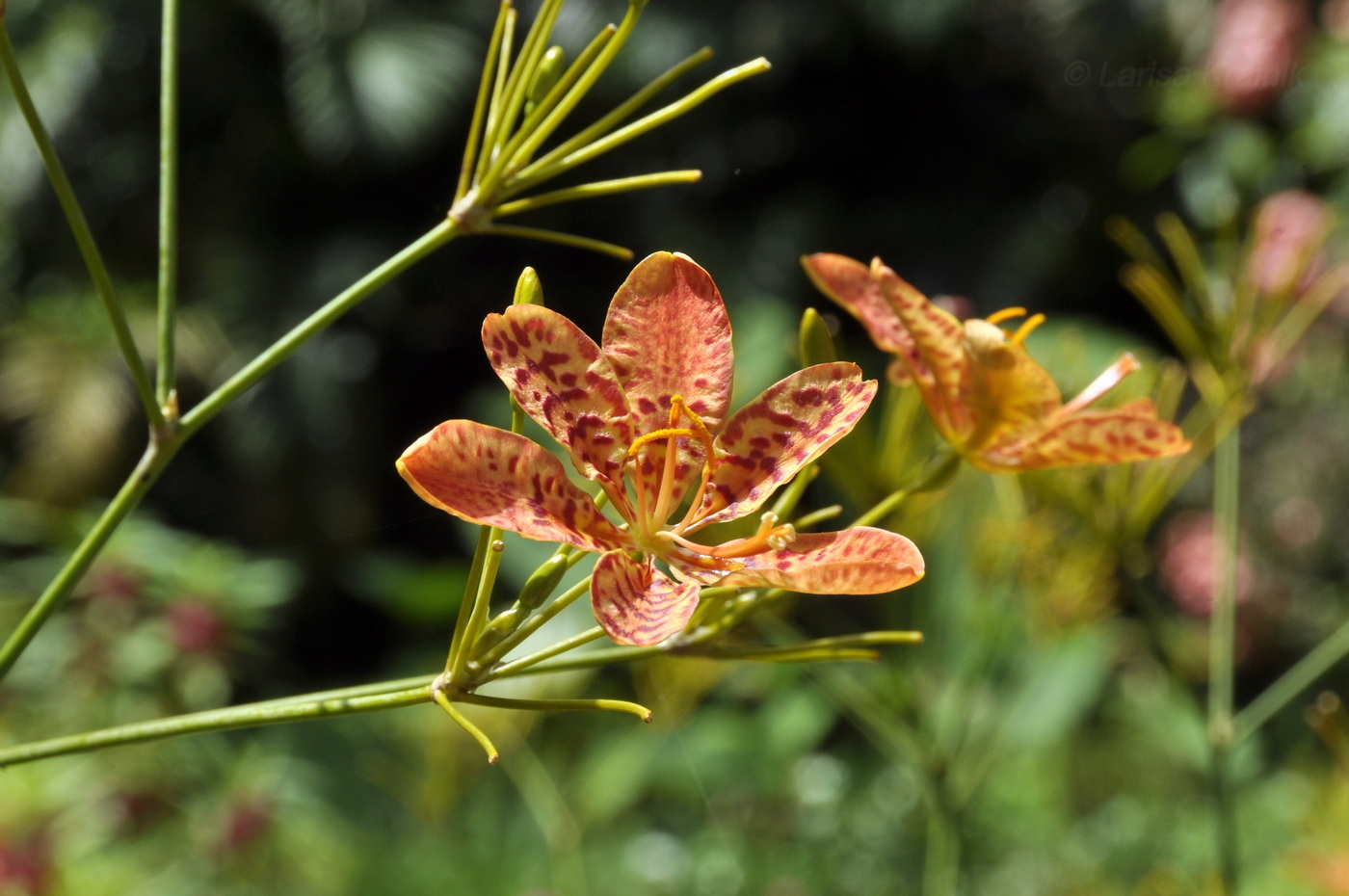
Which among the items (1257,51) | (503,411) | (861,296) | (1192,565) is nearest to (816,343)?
(861,296)

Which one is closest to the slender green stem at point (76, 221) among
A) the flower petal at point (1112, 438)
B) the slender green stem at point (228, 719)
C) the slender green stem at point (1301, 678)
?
the slender green stem at point (228, 719)

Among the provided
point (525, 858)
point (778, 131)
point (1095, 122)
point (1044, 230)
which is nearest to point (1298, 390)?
point (1044, 230)

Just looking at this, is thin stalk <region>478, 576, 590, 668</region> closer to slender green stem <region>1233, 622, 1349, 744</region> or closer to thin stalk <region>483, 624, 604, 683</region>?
thin stalk <region>483, 624, 604, 683</region>

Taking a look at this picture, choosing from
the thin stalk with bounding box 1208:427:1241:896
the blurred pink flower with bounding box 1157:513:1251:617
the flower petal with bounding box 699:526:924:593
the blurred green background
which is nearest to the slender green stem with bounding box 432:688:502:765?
the flower petal with bounding box 699:526:924:593

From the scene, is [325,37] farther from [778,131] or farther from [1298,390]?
[1298,390]

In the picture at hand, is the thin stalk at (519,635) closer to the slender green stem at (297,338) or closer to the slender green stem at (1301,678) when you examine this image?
the slender green stem at (297,338)
